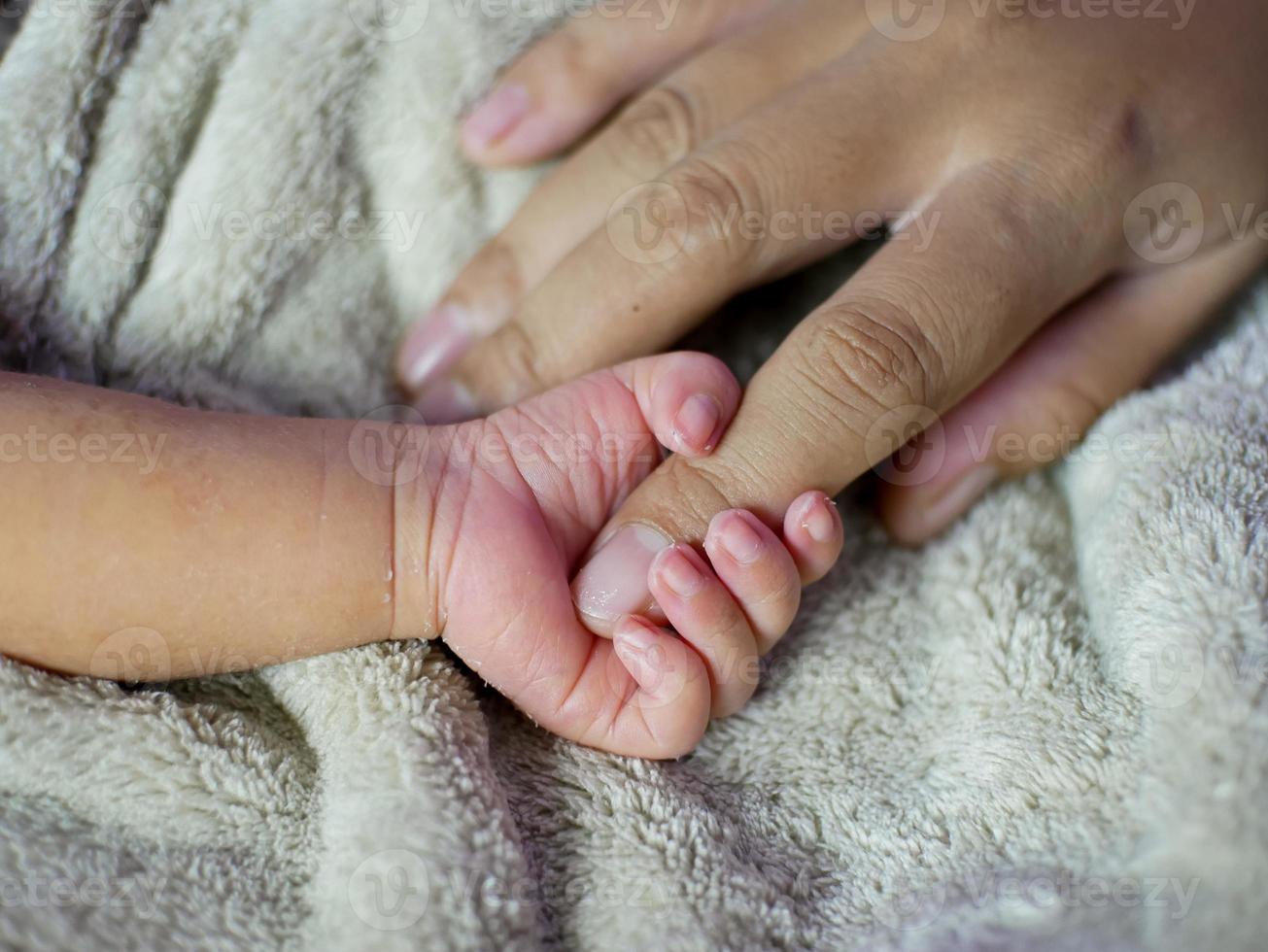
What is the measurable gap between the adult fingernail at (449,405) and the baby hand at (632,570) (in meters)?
0.11

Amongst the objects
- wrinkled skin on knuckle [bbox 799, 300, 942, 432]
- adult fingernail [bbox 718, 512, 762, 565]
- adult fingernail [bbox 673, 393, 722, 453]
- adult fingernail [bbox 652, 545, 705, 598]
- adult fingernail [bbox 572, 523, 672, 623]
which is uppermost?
wrinkled skin on knuckle [bbox 799, 300, 942, 432]

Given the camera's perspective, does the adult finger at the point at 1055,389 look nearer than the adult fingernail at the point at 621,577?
No

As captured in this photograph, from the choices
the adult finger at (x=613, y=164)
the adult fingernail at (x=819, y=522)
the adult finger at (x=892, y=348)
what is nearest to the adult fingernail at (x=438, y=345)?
the adult finger at (x=613, y=164)

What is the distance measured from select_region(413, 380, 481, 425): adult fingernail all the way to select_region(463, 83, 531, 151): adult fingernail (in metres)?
0.25

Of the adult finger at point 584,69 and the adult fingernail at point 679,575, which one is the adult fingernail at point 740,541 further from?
the adult finger at point 584,69

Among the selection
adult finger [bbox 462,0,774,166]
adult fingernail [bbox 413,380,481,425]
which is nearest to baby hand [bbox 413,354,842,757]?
adult fingernail [bbox 413,380,481,425]

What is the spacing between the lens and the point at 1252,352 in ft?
2.79

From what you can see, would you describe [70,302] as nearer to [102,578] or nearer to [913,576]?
[102,578]

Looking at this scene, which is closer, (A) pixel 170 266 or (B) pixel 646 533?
(B) pixel 646 533

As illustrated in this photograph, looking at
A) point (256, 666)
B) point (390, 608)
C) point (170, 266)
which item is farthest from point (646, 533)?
point (170, 266)

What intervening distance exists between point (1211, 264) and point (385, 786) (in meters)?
0.83

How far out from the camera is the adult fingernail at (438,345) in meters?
0.88

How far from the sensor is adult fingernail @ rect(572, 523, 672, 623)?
66 centimetres

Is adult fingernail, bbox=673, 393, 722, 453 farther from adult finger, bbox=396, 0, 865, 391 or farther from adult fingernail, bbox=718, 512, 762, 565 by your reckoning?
adult finger, bbox=396, 0, 865, 391
